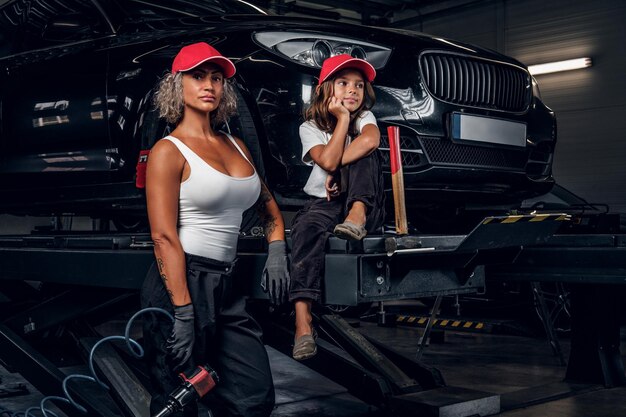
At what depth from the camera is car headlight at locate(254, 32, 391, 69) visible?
3381 mm

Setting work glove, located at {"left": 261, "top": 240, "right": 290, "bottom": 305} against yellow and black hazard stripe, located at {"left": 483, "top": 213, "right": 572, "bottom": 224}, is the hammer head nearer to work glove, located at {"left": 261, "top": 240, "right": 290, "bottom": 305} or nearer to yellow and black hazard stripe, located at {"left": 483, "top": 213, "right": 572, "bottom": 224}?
yellow and black hazard stripe, located at {"left": 483, "top": 213, "right": 572, "bottom": 224}

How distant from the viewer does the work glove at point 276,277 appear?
2580 mm

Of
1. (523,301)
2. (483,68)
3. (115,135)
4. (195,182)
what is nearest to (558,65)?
(523,301)

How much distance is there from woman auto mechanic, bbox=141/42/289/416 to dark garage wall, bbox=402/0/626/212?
9737 millimetres

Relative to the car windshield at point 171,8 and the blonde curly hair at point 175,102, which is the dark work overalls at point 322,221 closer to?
the blonde curly hair at point 175,102

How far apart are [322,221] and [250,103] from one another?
0.85 meters

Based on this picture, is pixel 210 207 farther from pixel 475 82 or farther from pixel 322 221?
pixel 475 82

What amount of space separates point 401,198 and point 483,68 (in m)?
1.41

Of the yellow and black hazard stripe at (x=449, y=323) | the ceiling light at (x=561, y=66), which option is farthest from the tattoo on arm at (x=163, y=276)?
the ceiling light at (x=561, y=66)

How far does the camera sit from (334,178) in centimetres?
283

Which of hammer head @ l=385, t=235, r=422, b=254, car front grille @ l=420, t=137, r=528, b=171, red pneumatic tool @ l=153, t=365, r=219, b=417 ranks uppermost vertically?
car front grille @ l=420, t=137, r=528, b=171

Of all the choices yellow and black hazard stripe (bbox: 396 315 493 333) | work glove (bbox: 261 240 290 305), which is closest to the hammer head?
work glove (bbox: 261 240 290 305)

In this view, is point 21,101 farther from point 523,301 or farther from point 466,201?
point 523,301

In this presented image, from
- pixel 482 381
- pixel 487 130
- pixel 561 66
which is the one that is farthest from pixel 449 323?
pixel 561 66
